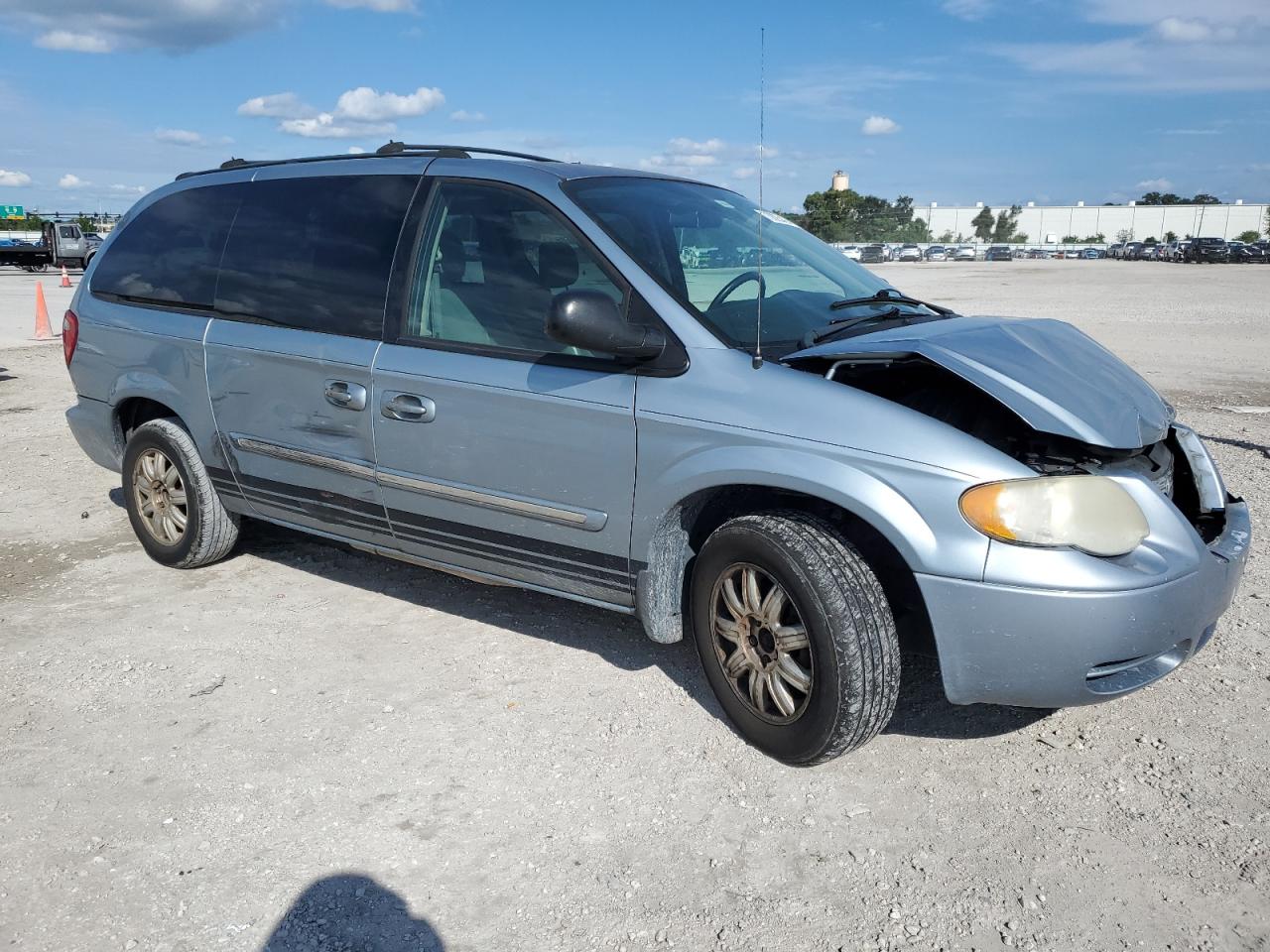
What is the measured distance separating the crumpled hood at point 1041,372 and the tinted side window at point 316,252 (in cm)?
177

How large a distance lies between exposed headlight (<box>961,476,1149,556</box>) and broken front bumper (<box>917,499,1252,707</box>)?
13 centimetres

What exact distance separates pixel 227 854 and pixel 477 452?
Answer: 5.02ft

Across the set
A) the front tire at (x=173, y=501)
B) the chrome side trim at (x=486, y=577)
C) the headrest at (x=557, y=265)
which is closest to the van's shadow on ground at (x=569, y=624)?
the chrome side trim at (x=486, y=577)

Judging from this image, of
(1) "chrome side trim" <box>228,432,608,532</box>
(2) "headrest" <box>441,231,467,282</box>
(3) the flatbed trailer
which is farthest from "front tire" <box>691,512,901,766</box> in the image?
(3) the flatbed trailer

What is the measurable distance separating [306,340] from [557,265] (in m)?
1.19

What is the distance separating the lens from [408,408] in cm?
389

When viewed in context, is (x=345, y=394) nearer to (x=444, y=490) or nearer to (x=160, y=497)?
(x=444, y=490)

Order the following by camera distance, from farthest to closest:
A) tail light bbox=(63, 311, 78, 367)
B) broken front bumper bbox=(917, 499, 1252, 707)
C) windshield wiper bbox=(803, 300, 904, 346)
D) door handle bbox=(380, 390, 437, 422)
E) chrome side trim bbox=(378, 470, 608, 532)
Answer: tail light bbox=(63, 311, 78, 367) < door handle bbox=(380, 390, 437, 422) < chrome side trim bbox=(378, 470, 608, 532) < windshield wiper bbox=(803, 300, 904, 346) < broken front bumper bbox=(917, 499, 1252, 707)

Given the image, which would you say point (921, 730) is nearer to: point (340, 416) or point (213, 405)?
point (340, 416)

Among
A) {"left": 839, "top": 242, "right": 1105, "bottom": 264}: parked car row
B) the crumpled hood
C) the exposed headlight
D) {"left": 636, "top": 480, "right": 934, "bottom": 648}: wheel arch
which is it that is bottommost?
{"left": 839, "top": 242, "right": 1105, "bottom": 264}: parked car row

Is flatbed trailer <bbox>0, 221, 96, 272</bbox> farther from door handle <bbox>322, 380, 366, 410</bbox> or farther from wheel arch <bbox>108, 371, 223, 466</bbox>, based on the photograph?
door handle <bbox>322, 380, 366, 410</bbox>

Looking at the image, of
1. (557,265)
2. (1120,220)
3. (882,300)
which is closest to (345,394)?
(557,265)

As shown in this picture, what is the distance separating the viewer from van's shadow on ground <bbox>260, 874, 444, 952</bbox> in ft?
8.35

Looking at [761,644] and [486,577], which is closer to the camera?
[761,644]
